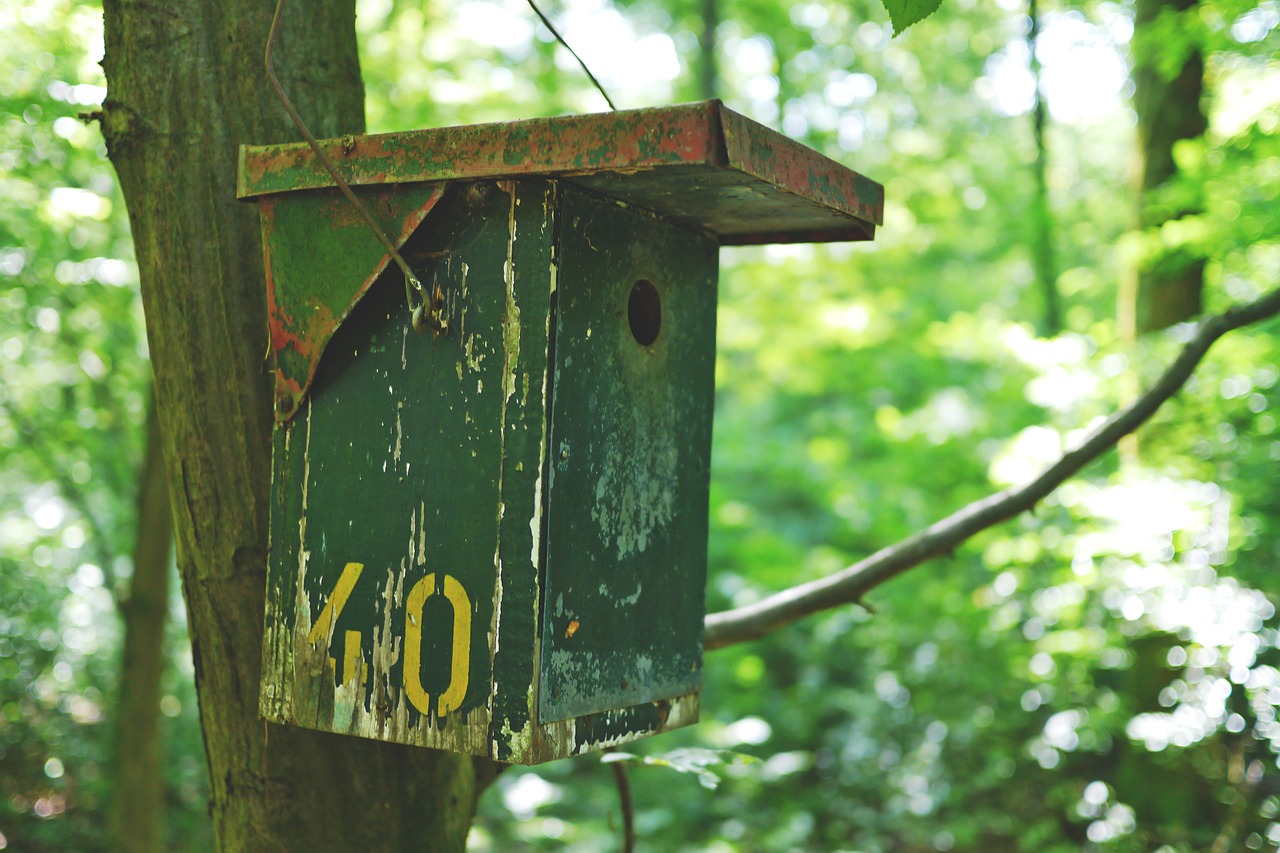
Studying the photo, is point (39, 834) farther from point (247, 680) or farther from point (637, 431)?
point (637, 431)

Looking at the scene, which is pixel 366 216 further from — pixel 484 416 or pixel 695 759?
pixel 695 759

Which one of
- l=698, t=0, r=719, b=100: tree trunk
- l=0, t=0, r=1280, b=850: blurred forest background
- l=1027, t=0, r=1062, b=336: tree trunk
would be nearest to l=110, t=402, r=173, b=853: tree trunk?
l=0, t=0, r=1280, b=850: blurred forest background

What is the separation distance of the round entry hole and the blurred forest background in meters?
0.71

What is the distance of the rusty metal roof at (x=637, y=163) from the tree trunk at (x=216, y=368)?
0.42ft

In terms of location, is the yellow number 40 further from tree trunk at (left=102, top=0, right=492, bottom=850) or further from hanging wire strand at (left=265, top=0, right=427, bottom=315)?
hanging wire strand at (left=265, top=0, right=427, bottom=315)

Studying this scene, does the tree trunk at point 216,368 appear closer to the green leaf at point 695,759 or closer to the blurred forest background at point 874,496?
the green leaf at point 695,759

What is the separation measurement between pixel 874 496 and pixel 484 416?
545cm

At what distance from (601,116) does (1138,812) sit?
4667 millimetres

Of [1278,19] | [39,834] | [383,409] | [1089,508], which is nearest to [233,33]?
[383,409]

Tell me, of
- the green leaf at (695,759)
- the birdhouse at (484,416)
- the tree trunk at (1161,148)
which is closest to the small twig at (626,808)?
the green leaf at (695,759)

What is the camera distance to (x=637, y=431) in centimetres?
133

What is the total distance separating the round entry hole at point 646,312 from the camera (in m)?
→ 1.40

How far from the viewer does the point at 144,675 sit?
3.96 meters

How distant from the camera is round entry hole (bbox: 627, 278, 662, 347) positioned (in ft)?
4.59
